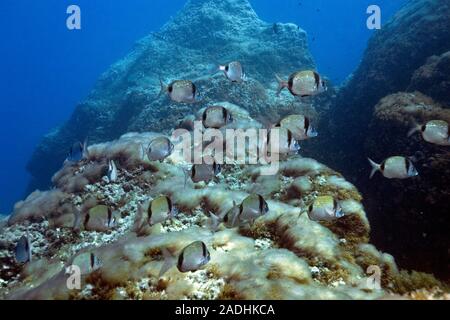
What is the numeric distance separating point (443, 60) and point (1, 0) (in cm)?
13414

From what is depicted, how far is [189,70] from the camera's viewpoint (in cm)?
1688

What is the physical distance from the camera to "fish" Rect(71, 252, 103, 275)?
365cm

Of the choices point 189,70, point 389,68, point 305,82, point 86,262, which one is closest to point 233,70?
point 305,82

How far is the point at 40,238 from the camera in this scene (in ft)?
18.4

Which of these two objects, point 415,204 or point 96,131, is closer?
point 415,204

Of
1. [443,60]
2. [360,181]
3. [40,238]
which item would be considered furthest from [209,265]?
[443,60]

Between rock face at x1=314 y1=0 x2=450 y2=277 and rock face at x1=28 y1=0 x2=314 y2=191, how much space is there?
259cm

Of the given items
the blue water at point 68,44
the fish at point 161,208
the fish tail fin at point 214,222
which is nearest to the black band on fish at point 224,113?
the fish tail fin at point 214,222

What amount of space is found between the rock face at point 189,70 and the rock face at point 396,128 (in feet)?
8.49

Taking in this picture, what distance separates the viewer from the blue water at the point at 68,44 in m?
123

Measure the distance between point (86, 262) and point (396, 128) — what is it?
6.79 metres

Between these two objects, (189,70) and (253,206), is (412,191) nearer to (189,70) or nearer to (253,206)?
(253,206)

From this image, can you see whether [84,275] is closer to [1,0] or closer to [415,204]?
[415,204]

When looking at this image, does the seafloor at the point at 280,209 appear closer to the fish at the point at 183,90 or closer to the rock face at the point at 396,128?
the rock face at the point at 396,128
